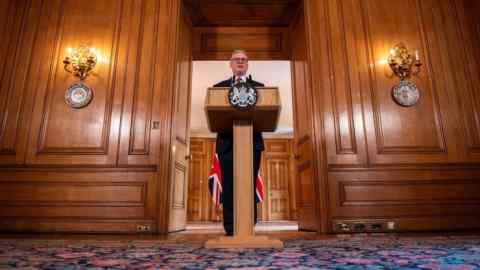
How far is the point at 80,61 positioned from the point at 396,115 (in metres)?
3.39

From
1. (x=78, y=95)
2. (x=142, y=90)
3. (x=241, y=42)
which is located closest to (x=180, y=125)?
(x=142, y=90)

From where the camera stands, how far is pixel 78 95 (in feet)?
10.9

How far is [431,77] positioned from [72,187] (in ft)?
12.8

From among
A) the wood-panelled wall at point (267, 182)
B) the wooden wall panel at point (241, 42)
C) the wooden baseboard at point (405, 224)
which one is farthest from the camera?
the wood-panelled wall at point (267, 182)

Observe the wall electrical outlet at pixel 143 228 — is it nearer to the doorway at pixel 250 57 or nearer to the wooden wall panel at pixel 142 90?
the doorway at pixel 250 57

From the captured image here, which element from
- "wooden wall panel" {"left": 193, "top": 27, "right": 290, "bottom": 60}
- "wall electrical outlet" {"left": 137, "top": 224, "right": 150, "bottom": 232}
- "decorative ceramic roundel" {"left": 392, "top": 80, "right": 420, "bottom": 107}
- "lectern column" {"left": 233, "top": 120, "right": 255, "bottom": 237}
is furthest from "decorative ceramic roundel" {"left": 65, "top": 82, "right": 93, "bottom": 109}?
"decorative ceramic roundel" {"left": 392, "top": 80, "right": 420, "bottom": 107}

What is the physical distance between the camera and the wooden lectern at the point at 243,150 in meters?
1.72

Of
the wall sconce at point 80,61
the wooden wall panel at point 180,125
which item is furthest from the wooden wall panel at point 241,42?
the wall sconce at point 80,61

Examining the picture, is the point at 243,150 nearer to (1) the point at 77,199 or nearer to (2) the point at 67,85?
(1) the point at 77,199

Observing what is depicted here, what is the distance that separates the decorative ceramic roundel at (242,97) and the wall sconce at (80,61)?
2316 millimetres

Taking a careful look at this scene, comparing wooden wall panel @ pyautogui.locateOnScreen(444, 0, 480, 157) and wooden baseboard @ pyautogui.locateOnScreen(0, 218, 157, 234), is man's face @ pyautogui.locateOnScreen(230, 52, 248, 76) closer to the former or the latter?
wooden baseboard @ pyautogui.locateOnScreen(0, 218, 157, 234)

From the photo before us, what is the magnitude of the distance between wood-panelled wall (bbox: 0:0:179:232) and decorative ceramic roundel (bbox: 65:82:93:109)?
0.19 feet

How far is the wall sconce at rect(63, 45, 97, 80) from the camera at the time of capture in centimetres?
338

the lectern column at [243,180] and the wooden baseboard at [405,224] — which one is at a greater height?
the lectern column at [243,180]
